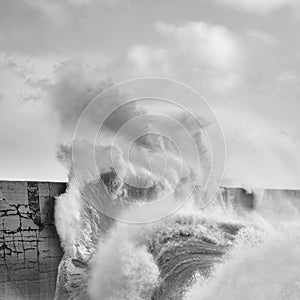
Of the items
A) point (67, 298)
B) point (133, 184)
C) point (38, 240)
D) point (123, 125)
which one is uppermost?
point (123, 125)

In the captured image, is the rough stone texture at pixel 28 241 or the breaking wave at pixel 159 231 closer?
the breaking wave at pixel 159 231

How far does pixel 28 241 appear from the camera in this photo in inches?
404

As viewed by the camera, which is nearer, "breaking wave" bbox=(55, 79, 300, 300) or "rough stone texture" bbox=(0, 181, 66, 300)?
"breaking wave" bbox=(55, 79, 300, 300)

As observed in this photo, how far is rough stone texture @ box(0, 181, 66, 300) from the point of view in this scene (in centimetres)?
998

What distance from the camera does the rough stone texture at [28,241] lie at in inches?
393

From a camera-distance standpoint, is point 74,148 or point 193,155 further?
point 193,155

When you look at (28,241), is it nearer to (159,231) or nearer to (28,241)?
(28,241)

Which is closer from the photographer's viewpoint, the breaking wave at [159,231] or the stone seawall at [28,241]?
the breaking wave at [159,231]

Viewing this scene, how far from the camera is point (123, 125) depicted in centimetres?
1225

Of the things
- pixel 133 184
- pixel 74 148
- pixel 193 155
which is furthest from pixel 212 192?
pixel 74 148

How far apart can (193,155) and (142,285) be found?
4553 millimetres

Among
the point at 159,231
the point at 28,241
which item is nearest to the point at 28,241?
the point at 28,241

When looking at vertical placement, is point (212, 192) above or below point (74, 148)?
below

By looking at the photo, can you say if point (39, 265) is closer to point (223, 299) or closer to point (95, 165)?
point (95, 165)
